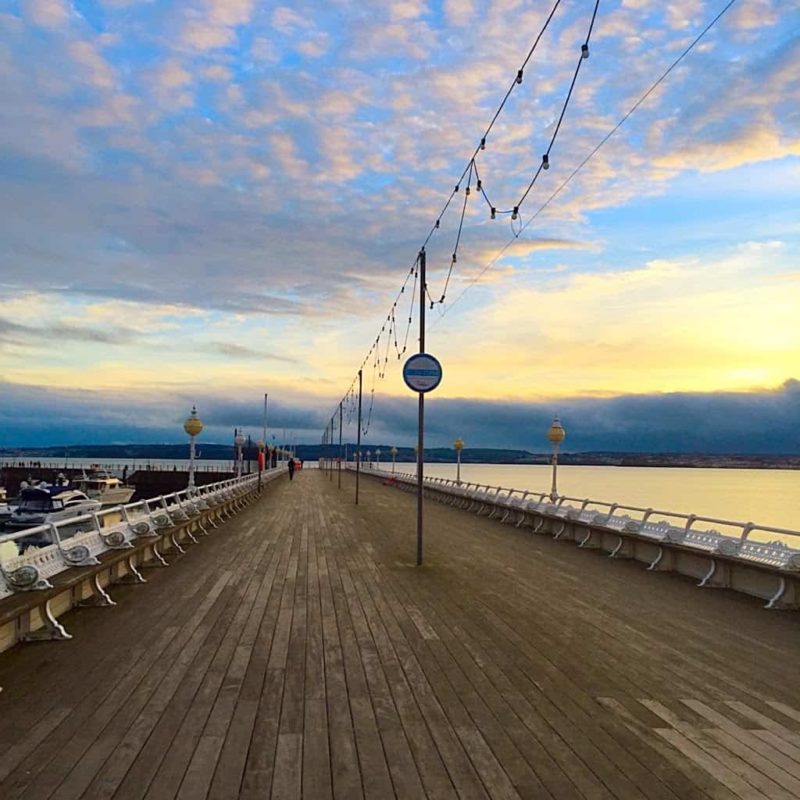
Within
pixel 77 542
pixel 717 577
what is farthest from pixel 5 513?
pixel 717 577

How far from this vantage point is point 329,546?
49.3 ft

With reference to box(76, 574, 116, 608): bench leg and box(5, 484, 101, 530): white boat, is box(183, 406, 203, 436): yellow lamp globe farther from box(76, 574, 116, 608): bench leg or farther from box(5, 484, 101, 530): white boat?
box(76, 574, 116, 608): bench leg

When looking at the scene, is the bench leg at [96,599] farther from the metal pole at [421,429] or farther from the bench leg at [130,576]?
the metal pole at [421,429]

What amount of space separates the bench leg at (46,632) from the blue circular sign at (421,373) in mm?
7185

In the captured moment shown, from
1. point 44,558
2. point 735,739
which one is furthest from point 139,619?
point 735,739

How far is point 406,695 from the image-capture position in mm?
5559

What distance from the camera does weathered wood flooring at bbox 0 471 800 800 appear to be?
13.5 feet

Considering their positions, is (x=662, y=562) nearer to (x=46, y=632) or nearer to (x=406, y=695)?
(x=406, y=695)

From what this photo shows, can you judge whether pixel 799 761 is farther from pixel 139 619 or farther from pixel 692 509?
pixel 692 509

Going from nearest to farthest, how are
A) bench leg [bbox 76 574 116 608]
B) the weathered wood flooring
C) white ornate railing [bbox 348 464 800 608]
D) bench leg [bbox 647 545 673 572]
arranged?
1. the weathered wood flooring
2. bench leg [bbox 76 574 116 608]
3. white ornate railing [bbox 348 464 800 608]
4. bench leg [bbox 647 545 673 572]

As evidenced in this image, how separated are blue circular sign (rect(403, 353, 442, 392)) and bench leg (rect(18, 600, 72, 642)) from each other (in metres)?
7.19

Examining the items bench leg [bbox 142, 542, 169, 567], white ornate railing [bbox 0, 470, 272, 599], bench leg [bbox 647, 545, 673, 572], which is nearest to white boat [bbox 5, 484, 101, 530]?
white ornate railing [bbox 0, 470, 272, 599]

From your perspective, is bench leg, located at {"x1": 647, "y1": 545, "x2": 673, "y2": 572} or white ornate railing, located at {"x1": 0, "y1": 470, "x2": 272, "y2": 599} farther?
bench leg, located at {"x1": 647, "y1": 545, "x2": 673, "y2": 572}

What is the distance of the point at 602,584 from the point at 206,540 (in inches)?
331
